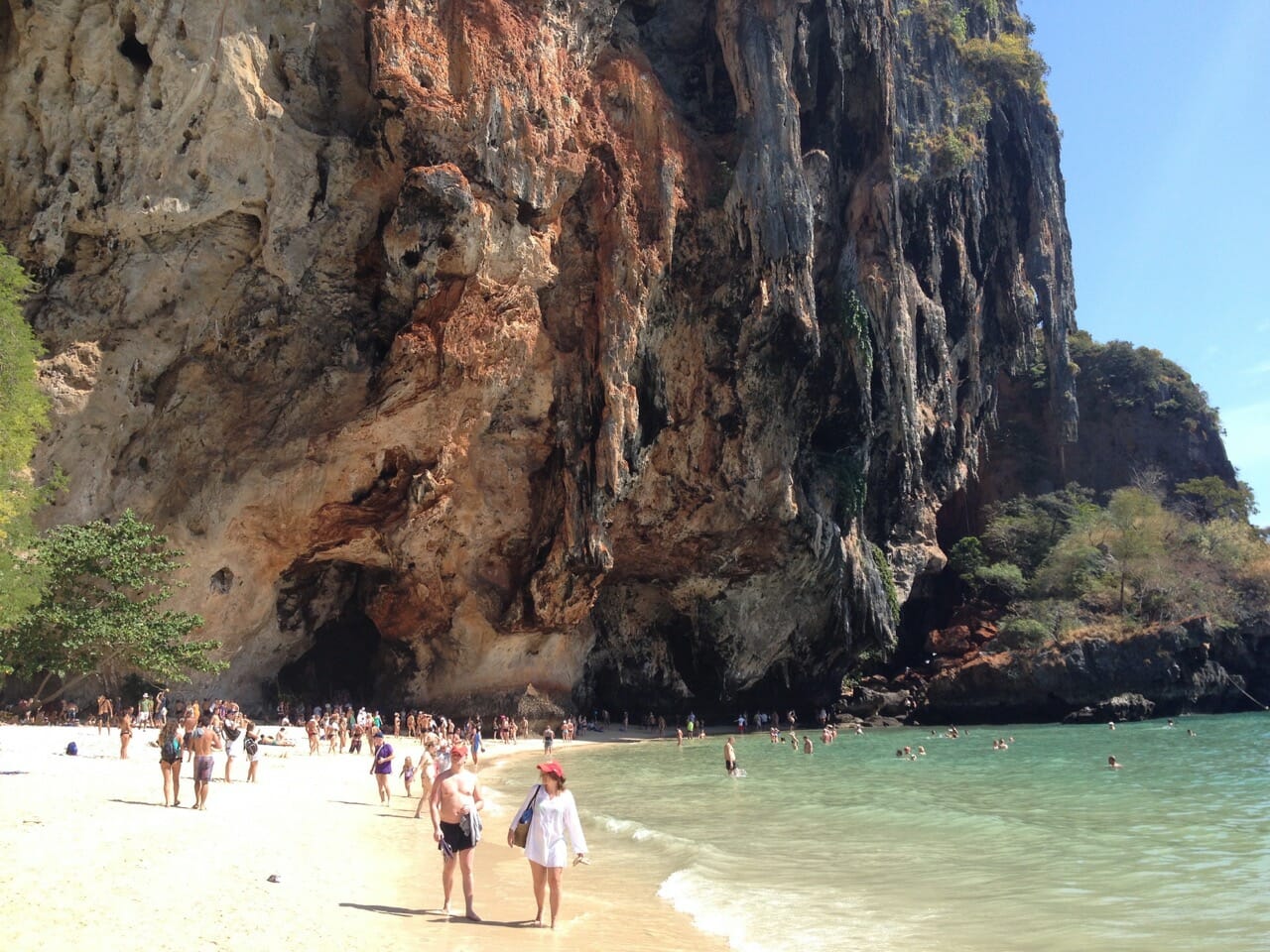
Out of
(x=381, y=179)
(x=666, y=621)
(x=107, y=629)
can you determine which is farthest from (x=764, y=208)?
(x=107, y=629)

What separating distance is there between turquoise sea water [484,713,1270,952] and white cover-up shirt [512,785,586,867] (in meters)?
1.83

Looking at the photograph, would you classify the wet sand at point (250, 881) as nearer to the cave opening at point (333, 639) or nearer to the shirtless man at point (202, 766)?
the shirtless man at point (202, 766)

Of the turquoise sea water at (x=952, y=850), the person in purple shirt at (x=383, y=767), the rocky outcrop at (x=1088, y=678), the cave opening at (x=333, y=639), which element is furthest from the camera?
the rocky outcrop at (x=1088, y=678)

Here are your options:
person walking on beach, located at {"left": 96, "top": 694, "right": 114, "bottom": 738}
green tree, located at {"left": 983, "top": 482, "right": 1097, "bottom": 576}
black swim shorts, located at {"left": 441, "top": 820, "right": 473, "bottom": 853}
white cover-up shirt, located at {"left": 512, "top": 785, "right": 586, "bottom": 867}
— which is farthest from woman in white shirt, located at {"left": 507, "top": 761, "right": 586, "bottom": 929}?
green tree, located at {"left": 983, "top": 482, "right": 1097, "bottom": 576}

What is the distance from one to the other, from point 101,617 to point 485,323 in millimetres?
12125

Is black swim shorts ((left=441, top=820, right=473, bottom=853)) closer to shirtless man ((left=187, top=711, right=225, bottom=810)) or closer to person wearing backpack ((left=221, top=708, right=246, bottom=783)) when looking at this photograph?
shirtless man ((left=187, top=711, right=225, bottom=810))

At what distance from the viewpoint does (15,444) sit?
1576 cm

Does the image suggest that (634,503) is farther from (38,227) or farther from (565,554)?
(38,227)

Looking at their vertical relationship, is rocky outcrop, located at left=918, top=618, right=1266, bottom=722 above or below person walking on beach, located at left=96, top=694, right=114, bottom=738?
below

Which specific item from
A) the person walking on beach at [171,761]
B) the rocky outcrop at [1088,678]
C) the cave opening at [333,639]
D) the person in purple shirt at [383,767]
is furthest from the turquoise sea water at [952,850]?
the rocky outcrop at [1088,678]

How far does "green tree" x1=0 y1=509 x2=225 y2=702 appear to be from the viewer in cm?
1809

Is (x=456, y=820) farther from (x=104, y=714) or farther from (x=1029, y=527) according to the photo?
(x=1029, y=527)

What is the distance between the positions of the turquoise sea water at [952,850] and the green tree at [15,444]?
966 cm

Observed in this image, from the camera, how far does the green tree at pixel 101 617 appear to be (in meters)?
18.1
